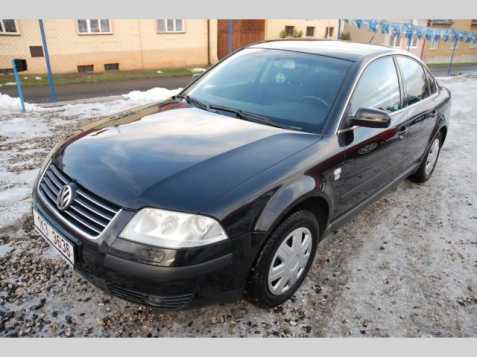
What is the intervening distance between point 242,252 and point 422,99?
116 inches

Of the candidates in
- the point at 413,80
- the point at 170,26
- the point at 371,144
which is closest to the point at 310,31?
the point at 170,26

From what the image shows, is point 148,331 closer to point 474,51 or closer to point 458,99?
point 458,99

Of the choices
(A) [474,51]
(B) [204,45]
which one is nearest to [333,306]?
(B) [204,45]

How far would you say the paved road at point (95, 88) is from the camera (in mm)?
10898

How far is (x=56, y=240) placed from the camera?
2.24 meters

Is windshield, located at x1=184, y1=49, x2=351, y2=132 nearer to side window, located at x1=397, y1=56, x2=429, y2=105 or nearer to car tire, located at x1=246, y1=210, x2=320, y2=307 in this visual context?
car tire, located at x1=246, y1=210, x2=320, y2=307

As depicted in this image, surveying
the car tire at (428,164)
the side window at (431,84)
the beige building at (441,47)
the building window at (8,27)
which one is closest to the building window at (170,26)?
the building window at (8,27)

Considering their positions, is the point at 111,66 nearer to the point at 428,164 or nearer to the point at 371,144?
the point at 428,164

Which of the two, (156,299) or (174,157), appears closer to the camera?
(156,299)

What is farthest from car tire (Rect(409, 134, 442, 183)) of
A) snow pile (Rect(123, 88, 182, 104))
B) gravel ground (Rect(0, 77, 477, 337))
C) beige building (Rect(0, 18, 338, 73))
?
beige building (Rect(0, 18, 338, 73))

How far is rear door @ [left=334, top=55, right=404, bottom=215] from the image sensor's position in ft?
9.16

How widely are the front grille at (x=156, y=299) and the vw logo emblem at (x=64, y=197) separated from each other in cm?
54

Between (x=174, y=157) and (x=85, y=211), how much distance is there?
0.58 meters

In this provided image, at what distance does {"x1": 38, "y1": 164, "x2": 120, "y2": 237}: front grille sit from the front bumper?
0.05m
